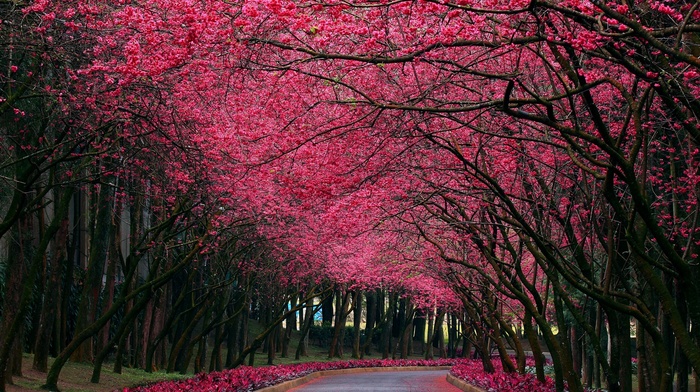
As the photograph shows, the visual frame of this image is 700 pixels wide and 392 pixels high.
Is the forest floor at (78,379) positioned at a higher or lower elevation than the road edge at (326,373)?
lower

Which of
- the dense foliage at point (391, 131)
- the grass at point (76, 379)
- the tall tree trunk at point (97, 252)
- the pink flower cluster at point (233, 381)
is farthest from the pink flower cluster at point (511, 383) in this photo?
the tall tree trunk at point (97, 252)

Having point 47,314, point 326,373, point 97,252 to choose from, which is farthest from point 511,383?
point 326,373

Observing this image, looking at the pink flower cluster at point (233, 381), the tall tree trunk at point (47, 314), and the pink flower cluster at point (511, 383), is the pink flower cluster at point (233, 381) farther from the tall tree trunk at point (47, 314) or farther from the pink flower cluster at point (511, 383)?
the pink flower cluster at point (511, 383)

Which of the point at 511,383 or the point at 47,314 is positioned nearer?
the point at 47,314

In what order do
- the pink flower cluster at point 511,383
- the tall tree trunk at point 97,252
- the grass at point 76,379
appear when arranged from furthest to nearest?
the tall tree trunk at point 97,252, the pink flower cluster at point 511,383, the grass at point 76,379

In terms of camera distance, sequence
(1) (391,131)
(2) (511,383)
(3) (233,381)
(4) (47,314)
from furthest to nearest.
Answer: (2) (511,383) → (3) (233,381) → (4) (47,314) → (1) (391,131)

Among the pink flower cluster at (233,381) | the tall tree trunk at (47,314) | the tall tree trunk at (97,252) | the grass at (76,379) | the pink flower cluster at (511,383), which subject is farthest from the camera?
the tall tree trunk at (97,252)

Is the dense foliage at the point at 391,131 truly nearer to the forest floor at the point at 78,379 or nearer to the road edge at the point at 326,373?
the forest floor at the point at 78,379

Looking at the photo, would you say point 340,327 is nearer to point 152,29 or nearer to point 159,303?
point 159,303

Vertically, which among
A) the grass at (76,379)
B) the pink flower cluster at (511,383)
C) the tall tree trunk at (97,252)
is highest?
the tall tree trunk at (97,252)

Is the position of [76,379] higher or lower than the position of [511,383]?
lower

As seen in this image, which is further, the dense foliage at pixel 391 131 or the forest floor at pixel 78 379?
the forest floor at pixel 78 379

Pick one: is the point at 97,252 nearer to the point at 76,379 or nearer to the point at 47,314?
the point at 47,314

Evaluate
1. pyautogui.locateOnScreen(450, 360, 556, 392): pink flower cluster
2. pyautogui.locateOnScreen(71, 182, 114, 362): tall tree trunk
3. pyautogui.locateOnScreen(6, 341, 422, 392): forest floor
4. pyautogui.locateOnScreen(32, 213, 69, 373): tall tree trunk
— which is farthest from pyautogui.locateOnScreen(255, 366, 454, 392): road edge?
pyautogui.locateOnScreen(32, 213, 69, 373): tall tree trunk
